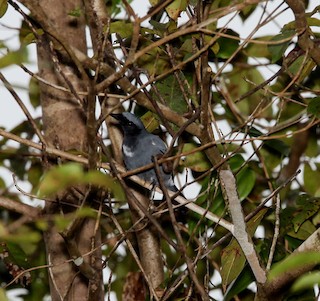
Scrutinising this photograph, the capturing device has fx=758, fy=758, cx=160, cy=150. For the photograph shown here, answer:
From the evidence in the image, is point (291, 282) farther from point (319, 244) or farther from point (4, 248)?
point (4, 248)

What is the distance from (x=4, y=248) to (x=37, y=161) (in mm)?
1200

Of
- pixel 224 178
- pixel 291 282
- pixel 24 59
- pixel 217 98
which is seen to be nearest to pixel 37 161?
pixel 217 98

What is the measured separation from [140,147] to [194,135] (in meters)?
1.50

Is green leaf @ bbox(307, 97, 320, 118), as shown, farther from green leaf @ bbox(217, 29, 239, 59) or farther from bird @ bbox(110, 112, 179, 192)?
A: bird @ bbox(110, 112, 179, 192)

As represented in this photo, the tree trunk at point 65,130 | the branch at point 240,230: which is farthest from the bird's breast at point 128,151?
the branch at point 240,230

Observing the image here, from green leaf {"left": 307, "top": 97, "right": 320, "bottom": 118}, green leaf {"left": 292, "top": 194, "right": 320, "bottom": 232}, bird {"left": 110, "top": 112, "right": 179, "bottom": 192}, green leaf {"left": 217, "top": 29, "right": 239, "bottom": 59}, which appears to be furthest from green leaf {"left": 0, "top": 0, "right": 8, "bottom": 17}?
green leaf {"left": 292, "top": 194, "right": 320, "bottom": 232}

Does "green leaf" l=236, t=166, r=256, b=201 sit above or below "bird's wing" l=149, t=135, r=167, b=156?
below

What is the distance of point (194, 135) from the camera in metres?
3.12

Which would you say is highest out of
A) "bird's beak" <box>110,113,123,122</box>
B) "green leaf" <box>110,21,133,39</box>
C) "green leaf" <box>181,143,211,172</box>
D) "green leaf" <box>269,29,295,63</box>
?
"bird's beak" <box>110,113,123,122</box>

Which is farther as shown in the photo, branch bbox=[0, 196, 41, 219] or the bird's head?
the bird's head

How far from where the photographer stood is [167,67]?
396 centimetres

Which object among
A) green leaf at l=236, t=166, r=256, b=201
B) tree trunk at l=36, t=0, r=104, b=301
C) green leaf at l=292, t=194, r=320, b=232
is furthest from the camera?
green leaf at l=236, t=166, r=256, b=201

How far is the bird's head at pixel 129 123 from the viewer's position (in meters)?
4.17

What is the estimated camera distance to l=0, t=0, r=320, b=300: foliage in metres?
2.75
